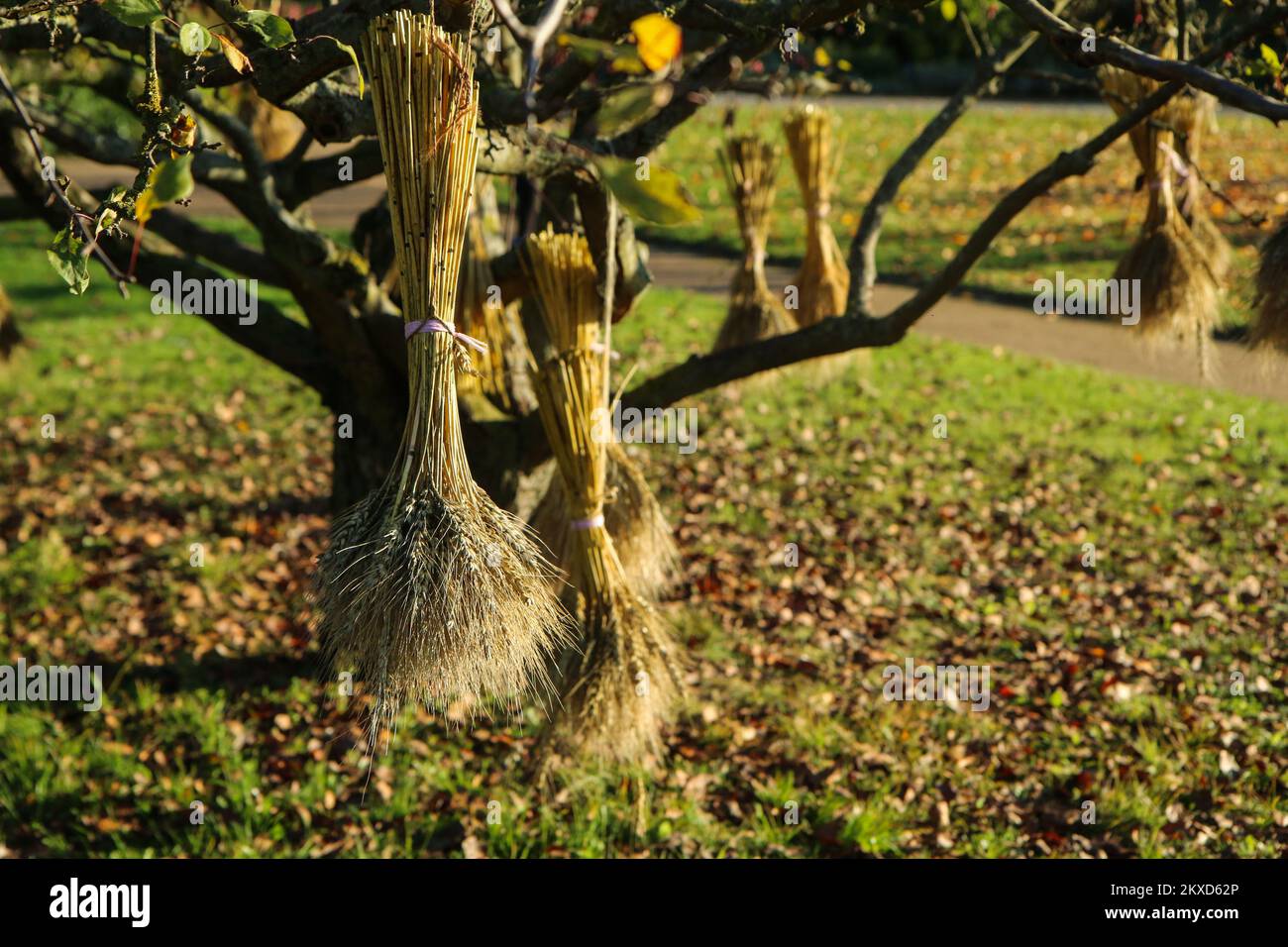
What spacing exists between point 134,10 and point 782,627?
411 cm

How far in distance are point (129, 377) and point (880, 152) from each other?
31.4 feet

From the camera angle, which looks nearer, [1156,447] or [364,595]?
[364,595]

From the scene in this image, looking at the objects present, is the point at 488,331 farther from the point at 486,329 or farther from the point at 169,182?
the point at 169,182

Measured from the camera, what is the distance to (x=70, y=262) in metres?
2.54

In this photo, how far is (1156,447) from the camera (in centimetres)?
734

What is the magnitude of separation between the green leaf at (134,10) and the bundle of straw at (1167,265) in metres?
3.59

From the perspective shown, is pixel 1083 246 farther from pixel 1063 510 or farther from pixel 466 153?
pixel 466 153

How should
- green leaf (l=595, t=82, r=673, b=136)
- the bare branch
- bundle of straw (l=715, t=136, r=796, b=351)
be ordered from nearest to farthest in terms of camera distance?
green leaf (l=595, t=82, r=673, b=136) < the bare branch < bundle of straw (l=715, t=136, r=796, b=351)

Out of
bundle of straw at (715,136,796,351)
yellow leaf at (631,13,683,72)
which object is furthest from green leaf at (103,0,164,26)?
bundle of straw at (715,136,796,351)

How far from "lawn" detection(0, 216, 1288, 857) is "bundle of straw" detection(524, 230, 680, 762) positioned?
2.43 feet

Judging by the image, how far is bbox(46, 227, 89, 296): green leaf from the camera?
250 cm

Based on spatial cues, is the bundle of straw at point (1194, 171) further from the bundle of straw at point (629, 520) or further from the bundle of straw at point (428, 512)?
the bundle of straw at point (428, 512)

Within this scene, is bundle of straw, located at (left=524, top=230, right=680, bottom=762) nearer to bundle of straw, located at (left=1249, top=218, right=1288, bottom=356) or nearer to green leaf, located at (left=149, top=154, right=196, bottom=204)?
green leaf, located at (left=149, top=154, right=196, bottom=204)
